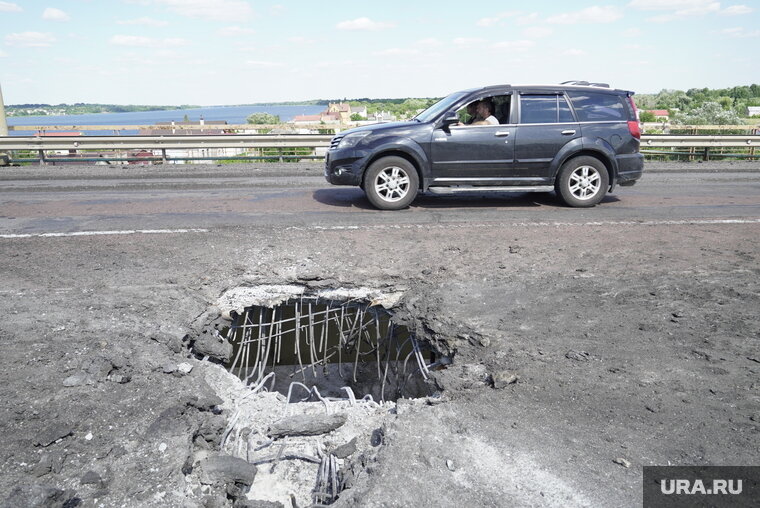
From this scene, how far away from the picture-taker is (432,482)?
116 inches

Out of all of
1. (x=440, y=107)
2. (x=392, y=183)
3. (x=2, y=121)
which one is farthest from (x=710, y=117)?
(x=2, y=121)

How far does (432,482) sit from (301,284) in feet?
10.4

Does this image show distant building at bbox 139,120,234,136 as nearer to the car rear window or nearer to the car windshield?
the car windshield

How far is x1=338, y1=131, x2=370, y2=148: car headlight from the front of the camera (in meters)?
8.66

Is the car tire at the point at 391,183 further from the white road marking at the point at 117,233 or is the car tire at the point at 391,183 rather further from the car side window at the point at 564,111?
the white road marking at the point at 117,233

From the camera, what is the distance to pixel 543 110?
8898 mm

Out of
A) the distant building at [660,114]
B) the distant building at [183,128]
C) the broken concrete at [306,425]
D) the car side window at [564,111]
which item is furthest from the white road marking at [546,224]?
the distant building at [660,114]

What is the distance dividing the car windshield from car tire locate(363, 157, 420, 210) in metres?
0.86

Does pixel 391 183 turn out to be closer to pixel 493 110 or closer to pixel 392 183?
pixel 392 183

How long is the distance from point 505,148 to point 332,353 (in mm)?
4523

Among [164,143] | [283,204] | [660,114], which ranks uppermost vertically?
[660,114]

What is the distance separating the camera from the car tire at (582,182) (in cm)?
900

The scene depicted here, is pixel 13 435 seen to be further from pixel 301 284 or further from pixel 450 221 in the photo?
pixel 450 221

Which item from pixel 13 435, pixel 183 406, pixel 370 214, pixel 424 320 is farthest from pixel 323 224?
pixel 13 435
